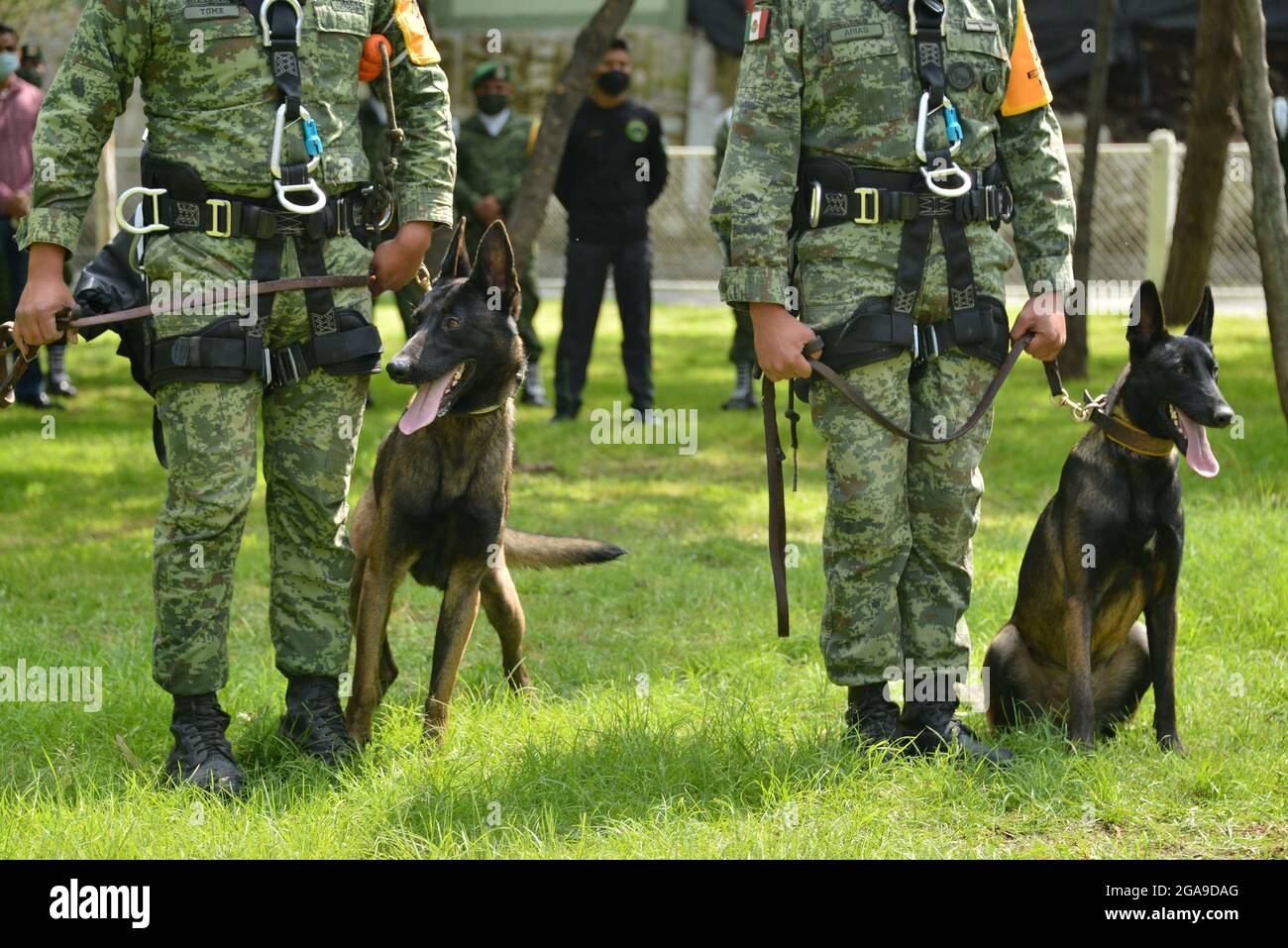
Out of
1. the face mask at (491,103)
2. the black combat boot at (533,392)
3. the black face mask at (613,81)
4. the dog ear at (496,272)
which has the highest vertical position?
the black face mask at (613,81)

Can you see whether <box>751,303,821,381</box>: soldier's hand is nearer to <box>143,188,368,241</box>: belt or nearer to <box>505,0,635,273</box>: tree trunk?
<box>143,188,368,241</box>: belt

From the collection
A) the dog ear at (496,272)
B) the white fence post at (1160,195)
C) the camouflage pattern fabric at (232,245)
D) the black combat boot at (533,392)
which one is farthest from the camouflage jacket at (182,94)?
the white fence post at (1160,195)

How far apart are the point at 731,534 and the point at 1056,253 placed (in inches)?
139

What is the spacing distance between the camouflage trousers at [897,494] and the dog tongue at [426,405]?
1.05 m

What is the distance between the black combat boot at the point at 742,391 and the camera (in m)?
11.0

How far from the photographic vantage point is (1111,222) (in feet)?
58.7

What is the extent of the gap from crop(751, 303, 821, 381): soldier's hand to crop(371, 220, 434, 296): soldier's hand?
1.00 m

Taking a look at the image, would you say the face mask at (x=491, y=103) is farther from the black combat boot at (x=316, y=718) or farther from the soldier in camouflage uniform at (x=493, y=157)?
the black combat boot at (x=316, y=718)

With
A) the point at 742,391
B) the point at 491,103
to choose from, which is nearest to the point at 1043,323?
the point at 742,391

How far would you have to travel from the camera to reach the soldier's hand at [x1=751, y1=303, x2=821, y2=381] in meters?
3.84

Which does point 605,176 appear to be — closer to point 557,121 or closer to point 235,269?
point 557,121

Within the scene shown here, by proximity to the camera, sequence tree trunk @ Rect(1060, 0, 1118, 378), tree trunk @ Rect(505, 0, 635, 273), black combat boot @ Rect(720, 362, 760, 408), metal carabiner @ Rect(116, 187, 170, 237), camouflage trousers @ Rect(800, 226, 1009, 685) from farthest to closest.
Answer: tree trunk @ Rect(1060, 0, 1118, 378) < black combat boot @ Rect(720, 362, 760, 408) < tree trunk @ Rect(505, 0, 635, 273) < camouflage trousers @ Rect(800, 226, 1009, 685) < metal carabiner @ Rect(116, 187, 170, 237)

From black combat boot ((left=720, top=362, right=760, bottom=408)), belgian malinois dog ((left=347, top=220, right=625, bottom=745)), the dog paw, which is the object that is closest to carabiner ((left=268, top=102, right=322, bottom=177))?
belgian malinois dog ((left=347, top=220, right=625, bottom=745))
